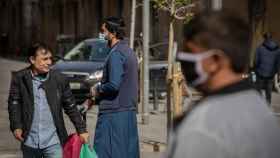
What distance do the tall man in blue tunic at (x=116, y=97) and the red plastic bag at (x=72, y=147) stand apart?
62 cm

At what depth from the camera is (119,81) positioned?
682 cm

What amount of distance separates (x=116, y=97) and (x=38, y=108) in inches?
35.0

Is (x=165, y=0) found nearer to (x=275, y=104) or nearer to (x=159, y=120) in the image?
(x=159, y=120)

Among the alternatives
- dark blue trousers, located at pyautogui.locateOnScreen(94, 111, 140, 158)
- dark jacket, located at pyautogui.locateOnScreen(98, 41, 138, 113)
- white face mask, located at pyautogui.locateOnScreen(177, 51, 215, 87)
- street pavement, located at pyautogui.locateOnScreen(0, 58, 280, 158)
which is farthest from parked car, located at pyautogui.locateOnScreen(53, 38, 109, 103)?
white face mask, located at pyautogui.locateOnScreen(177, 51, 215, 87)

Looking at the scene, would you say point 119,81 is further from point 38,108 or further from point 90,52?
point 90,52

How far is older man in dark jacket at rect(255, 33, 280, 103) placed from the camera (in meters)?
16.8

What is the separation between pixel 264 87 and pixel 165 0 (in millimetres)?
3519

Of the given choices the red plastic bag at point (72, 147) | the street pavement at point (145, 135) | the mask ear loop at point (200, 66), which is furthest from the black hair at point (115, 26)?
the mask ear loop at point (200, 66)

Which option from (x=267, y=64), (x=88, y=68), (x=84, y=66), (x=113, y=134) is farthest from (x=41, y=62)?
(x=84, y=66)

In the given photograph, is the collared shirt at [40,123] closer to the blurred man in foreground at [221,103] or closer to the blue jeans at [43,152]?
the blue jeans at [43,152]

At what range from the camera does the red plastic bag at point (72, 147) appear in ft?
20.7

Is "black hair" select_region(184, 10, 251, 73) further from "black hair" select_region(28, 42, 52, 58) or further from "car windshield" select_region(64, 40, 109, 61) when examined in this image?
"car windshield" select_region(64, 40, 109, 61)

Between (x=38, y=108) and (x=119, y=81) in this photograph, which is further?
(x=119, y=81)

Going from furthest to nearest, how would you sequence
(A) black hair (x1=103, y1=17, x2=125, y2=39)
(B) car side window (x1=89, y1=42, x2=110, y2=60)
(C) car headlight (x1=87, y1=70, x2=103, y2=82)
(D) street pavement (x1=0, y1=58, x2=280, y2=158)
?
1. (B) car side window (x1=89, y1=42, x2=110, y2=60)
2. (C) car headlight (x1=87, y1=70, x2=103, y2=82)
3. (D) street pavement (x1=0, y1=58, x2=280, y2=158)
4. (A) black hair (x1=103, y1=17, x2=125, y2=39)
